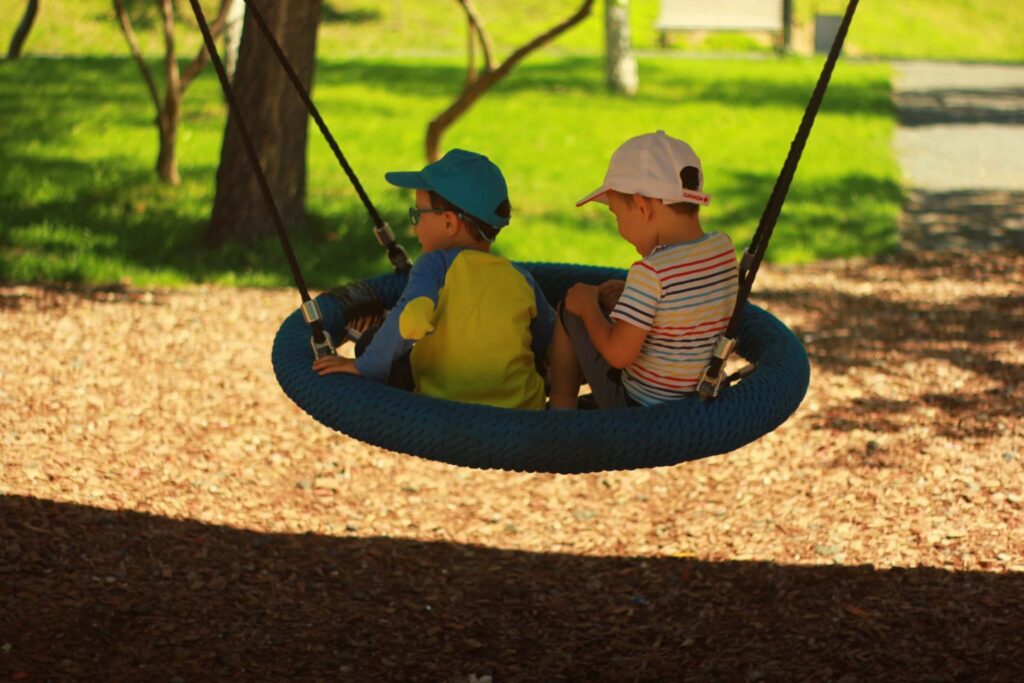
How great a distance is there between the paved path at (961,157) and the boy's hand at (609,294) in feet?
21.1

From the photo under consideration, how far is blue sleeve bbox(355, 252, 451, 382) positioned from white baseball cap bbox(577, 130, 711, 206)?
440 mm

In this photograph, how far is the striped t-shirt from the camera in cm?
331

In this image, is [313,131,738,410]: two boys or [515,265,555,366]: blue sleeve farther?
[515,265,555,366]: blue sleeve

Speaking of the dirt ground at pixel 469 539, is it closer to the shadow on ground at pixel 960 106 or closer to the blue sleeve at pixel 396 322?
the blue sleeve at pixel 396 322

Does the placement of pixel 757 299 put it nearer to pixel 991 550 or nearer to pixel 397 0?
pixel 991 550

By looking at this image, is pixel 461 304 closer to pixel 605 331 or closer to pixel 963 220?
pixel 605 331

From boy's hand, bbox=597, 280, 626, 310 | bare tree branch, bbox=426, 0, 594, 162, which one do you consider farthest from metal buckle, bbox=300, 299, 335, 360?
bare tree branch, bbox=426, 0, 594, 162

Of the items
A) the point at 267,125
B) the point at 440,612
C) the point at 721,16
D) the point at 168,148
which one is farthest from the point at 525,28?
the point at 440,612

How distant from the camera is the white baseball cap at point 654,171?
3.25m

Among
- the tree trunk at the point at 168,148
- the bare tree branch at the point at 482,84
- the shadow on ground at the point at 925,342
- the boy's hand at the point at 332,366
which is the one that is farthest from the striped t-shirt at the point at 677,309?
the tree trunk at the point at 168,148

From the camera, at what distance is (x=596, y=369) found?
351cm

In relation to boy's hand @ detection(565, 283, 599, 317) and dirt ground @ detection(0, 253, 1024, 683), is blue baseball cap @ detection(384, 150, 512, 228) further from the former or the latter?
dirt ground @ detection(0, 253, 1024, 683)

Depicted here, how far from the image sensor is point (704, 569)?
5016 millimetres

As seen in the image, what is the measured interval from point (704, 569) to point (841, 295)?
12.0 ft
